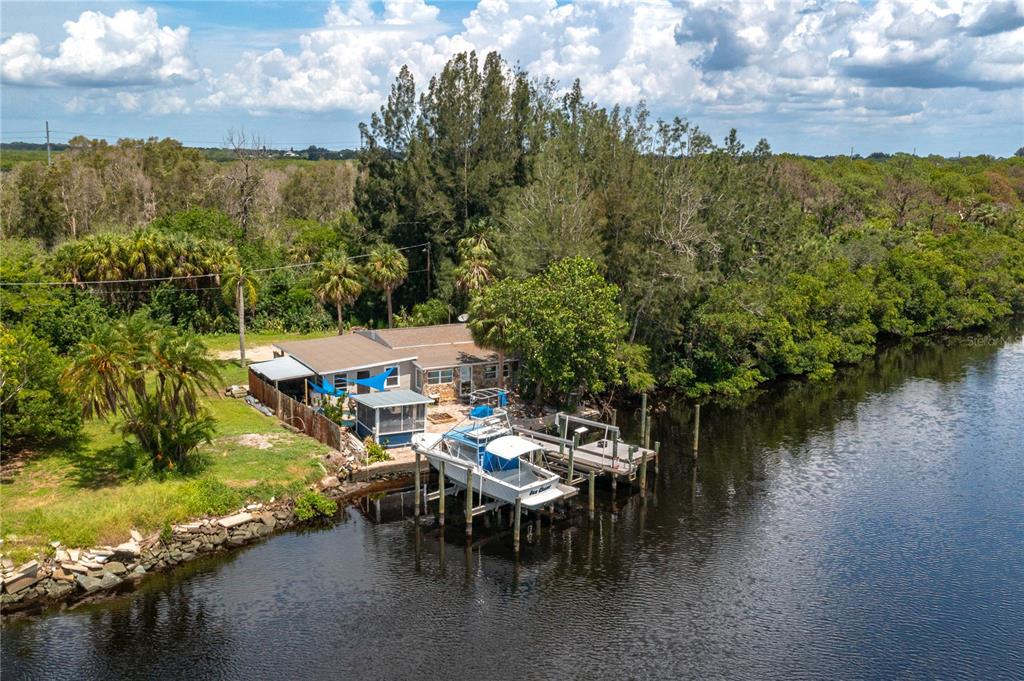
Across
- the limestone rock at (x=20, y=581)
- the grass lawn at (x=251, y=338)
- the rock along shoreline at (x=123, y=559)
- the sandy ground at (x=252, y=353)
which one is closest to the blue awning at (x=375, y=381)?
the rock along shoreline at (x=123, y=559)

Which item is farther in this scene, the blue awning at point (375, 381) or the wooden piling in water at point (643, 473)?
the blue awning at point (375, 381)

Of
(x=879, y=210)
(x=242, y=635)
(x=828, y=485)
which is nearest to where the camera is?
(x=242, y=635)

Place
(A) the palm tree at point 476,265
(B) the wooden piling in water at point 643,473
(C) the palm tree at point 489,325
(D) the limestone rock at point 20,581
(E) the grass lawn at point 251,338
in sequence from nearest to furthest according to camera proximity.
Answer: (D) the limestone rock at point 20,581 < (B) the wooden piling in water at point 643,473 < (C) the palm tree at point 489,325 < (A) the palm tree at point 476,265 < (E) the grass lawn at point 251,338

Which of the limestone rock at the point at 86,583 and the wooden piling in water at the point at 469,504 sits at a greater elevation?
the wooden piling in water at the point at 469,504

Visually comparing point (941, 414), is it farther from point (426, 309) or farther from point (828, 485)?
point (426, 309)

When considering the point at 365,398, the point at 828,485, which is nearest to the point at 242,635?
the point at 365,398

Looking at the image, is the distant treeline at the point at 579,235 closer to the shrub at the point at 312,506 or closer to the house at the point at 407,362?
the house at the point at 407,362

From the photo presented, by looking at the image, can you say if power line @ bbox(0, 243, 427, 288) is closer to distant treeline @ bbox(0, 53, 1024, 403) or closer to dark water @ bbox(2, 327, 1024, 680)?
distant treeline @ bbox(0, 53, 1024, 403)
